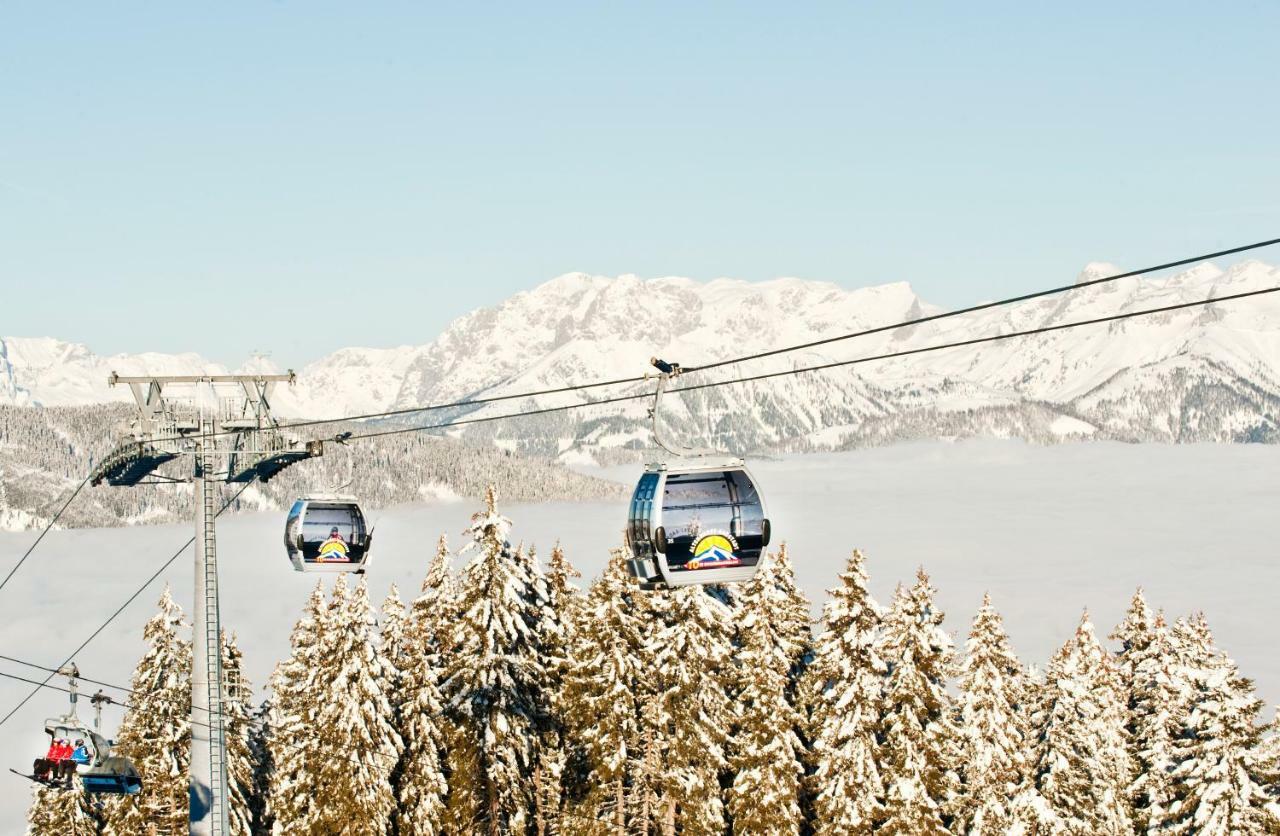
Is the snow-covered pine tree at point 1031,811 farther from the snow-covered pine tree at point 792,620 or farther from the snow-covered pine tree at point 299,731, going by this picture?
the snow-covered pine tree at point 299,731

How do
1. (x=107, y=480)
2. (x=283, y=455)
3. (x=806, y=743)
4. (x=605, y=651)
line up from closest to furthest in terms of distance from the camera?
(x=283, y=455)
(x=107, y=480)
(x=605, y=651)
(x=806, y=743)

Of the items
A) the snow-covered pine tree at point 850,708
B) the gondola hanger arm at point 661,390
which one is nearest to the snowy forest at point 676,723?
the snow-covered pine tree at point 850,708

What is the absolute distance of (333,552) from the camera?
3441cm

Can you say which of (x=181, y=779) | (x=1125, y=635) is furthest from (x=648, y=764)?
(x=1125, y=635)

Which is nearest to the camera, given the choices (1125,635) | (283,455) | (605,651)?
(283,455)

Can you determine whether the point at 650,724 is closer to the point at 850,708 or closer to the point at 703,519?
the point at 850,708

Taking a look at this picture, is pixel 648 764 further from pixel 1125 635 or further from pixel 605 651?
pixel 1125 635

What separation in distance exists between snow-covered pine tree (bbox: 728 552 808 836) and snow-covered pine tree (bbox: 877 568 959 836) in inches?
120

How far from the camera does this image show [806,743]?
49438 mm

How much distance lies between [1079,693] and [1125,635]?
12.4m

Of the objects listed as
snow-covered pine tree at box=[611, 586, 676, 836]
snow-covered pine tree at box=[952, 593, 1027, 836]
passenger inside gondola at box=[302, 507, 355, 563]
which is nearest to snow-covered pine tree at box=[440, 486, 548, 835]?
snow-covered pine tree at box=[611, 586, 676, 836]

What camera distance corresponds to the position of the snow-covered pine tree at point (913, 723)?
43031 mm

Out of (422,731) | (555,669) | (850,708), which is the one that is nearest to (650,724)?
(555,669)

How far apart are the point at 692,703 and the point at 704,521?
22.6m
